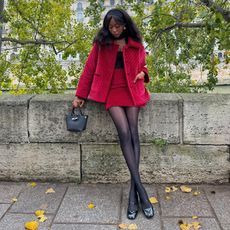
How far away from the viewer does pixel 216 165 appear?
3.82 meters

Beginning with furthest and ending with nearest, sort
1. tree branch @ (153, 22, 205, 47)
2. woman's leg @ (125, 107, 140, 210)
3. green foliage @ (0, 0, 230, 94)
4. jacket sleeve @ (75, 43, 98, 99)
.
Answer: tree branch @ (153, 22, 205, 47) → green foliage @ (0, 0, 230, 94) → jacket sleeve @ (75, 43, 98, 99) → woman's leg @ (125, 107, 140, 210)

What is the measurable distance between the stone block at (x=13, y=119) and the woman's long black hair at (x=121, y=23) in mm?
1039

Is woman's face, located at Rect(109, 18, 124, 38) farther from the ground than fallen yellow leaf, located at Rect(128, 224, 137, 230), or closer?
farther from the ground

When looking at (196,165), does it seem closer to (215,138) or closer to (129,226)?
(215,138)

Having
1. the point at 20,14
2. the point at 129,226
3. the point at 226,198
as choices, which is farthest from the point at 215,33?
the point at 20,14

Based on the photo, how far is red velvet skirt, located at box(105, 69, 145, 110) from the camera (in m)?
3.49

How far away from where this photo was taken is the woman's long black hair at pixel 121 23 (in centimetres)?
336

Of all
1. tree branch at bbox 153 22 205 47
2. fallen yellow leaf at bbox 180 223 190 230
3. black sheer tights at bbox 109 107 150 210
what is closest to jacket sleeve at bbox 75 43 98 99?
black sheer tights at bbox 109 107 150 210

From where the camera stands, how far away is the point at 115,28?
3.39 m

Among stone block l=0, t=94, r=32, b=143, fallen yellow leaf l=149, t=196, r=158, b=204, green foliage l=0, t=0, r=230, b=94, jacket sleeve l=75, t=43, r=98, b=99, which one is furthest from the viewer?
green foliage l=0, t=0, r=230, b=94

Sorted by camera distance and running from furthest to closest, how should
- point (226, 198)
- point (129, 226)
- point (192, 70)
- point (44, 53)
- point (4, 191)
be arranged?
point (44, 53) → point (192, 70) → point (4, 191) → point (226, 198) → point (129, 226)

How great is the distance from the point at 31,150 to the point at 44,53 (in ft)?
19.8

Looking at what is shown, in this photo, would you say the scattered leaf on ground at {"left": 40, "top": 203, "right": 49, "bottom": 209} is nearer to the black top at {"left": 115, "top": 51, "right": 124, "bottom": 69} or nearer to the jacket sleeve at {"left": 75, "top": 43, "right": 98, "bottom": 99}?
the jacket sleeve at {"left": 75, "top": 43, "right": 98, "bottom": 99}

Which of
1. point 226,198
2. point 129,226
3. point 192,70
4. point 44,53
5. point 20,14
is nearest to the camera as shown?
point 129,226
